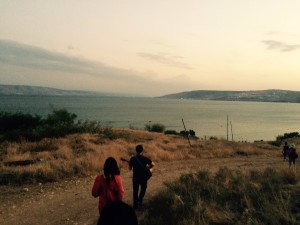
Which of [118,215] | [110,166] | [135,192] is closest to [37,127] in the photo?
[135,192]

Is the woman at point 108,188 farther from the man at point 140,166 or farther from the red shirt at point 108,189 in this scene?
the man at point 140,166

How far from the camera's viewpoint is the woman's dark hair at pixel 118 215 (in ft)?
8.52

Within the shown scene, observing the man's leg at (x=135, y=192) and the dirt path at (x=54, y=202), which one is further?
the man's leg at (x=135, y=192)

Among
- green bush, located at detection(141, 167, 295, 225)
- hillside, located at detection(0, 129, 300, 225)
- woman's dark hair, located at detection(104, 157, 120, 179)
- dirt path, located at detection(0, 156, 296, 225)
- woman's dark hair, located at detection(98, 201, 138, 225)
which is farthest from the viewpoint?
hillside, located at detection(0, 129, 300, 225)

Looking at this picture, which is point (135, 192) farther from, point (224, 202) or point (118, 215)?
point (118, 215)

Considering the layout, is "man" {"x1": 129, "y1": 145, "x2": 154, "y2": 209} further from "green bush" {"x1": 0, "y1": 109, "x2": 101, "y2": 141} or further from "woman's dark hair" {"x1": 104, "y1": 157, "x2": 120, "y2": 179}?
"green bush" {"x1": 0, "y1": 109, "x2": 101, "y2": 141}

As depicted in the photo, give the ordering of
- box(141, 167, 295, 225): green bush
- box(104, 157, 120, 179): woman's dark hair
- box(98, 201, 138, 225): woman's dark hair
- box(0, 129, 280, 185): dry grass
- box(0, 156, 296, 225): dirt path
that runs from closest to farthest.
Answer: box(98, 201, 138, 225): woman's dark hair
box(104, 157, 120, 179): woman's dark hair
box(141, 167, 295, 225): green bush
box(0, 156, 296, 225): dirt path
box(0, 129, 280, 185): dry grass

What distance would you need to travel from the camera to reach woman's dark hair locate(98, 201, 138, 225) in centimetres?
260

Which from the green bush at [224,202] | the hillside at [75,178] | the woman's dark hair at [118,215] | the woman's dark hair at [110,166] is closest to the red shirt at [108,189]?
the woman's dark hair at [110,166]

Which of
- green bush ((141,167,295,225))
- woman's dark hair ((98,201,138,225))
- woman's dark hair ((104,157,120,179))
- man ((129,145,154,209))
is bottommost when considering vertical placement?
green bush ((141,167,295,225))

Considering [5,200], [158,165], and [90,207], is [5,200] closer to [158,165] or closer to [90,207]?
[90,207]

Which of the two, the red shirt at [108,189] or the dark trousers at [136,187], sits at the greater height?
the red shirt at [108,189]

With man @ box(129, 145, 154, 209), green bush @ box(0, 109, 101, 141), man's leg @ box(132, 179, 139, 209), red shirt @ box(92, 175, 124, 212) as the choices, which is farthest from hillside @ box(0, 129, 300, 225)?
red shirt @ box(92, 175, 124, 212)

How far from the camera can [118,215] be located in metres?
2.59
